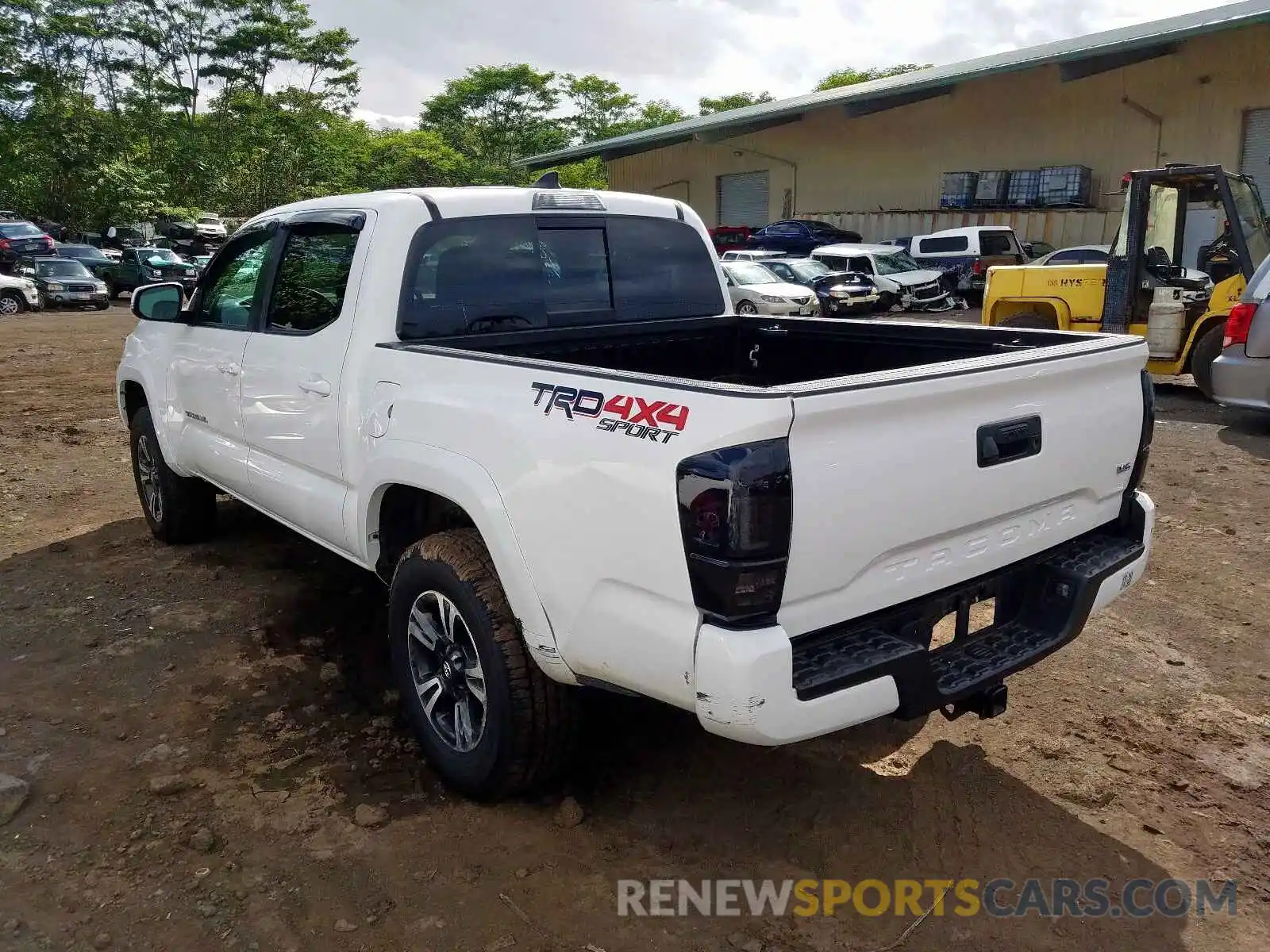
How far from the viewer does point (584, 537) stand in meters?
2.59

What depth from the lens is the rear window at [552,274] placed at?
3.73 m

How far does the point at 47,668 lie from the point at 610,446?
309cm

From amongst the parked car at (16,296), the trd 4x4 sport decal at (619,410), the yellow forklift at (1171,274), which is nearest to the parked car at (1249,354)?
the yellow forklift at (1171,274)

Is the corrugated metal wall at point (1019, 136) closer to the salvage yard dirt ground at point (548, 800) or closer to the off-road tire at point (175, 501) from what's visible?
the salvage yard dirt ground at point (548, 800)

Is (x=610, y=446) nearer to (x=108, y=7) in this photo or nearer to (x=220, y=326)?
(x=220, y=326)

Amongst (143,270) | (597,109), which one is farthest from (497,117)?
(143,270)

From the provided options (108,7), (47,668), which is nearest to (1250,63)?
(47,668)

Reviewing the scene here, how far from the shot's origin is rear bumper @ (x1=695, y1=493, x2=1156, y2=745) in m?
2.34

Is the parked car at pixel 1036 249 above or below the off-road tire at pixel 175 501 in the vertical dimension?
above

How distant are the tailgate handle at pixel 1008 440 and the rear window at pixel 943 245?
2202 cm

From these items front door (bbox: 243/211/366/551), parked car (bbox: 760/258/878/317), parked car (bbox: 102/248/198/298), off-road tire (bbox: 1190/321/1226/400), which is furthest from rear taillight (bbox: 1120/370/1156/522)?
parked car (bbox: 102/248/198/298)

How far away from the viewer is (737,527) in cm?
228

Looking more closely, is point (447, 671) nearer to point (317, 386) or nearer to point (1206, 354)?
point (317, 386)

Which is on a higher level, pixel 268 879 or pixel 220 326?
pixel 220 326
